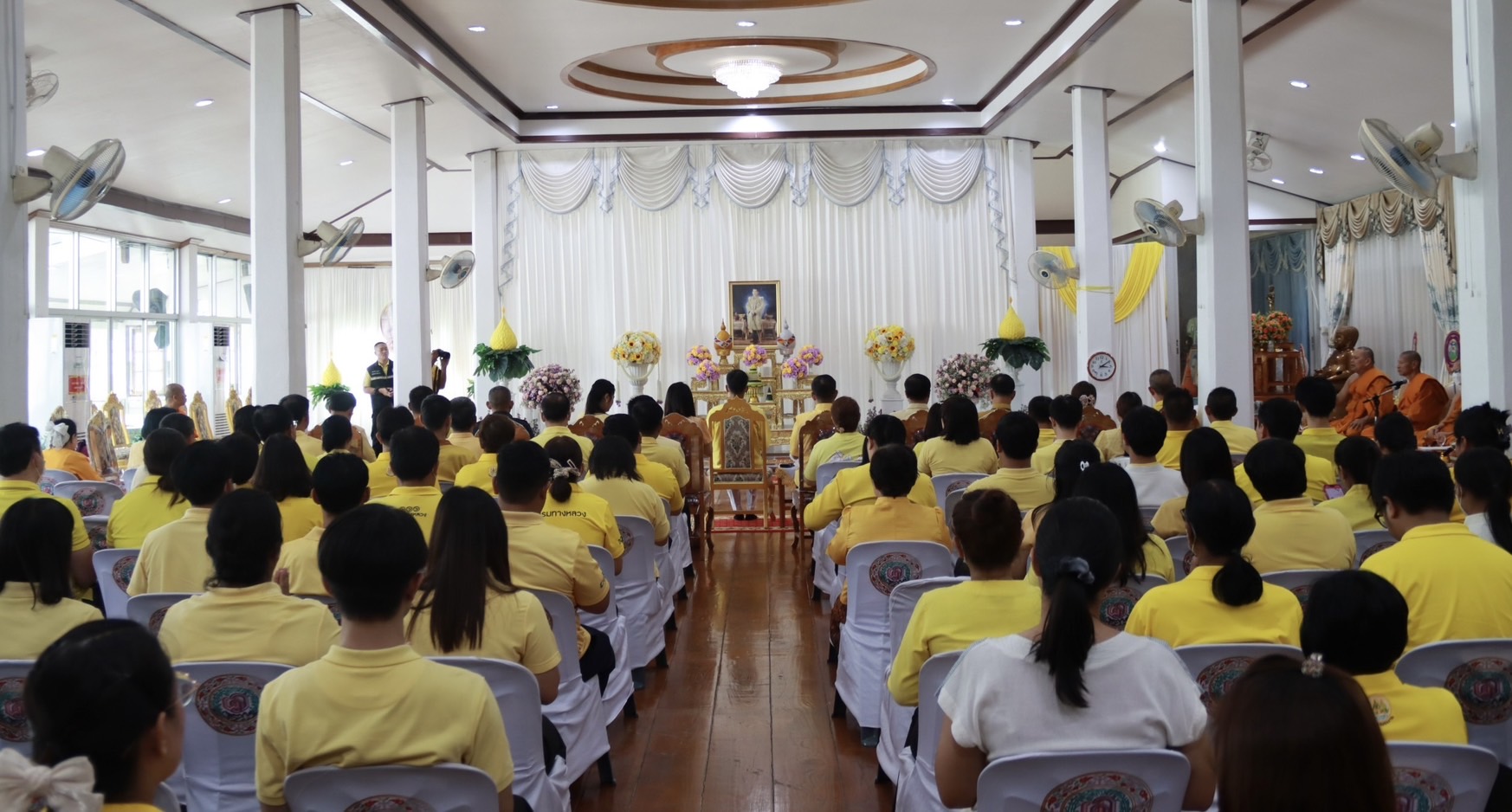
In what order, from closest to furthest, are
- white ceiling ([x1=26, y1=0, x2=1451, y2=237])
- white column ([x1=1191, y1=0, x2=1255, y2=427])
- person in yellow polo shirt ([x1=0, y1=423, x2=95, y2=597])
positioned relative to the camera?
person in yellow polo shirt ([x1=0, y1=423, x2=95, y2=597]) → white column ([x1=1191, y1=0, x2=1255, y2=427]) → white ceiling ([x1=26, y1=0, x2=1451, y2=237])

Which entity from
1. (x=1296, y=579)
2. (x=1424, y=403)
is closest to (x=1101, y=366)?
(x=1424, y=403)

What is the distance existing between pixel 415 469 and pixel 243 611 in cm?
155

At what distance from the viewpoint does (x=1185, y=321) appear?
18516 mm

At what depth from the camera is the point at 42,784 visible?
1.55 metres

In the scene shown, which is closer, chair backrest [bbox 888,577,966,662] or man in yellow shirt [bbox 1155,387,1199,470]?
chair backrest [bbox 888,577,966,662]

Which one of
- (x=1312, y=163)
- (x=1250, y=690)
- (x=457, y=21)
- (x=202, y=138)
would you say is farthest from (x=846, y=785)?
(x=1312, y=163)

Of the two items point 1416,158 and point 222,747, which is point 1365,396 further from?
point 222,747

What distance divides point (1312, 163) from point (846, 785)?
506 inches

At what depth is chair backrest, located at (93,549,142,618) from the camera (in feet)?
14.4

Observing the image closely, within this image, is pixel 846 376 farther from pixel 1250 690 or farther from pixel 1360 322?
pixel 1250 690

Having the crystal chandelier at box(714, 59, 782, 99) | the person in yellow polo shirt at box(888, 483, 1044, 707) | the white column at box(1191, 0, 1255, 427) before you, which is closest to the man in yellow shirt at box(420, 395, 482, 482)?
the person in yellow polo shirt at box(888, 483, 1044, 707)

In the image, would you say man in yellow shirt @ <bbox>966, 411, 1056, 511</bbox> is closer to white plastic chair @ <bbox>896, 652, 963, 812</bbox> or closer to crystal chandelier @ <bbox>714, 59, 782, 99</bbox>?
white plastic chair @ <bbox>896, 652, 963, 812</bbox>

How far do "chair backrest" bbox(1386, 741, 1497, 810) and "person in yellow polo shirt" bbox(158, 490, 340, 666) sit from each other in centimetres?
233

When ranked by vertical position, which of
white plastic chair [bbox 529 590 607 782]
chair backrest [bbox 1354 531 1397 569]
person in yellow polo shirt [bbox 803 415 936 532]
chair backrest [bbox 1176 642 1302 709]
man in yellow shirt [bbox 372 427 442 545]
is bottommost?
white plastic chair [bbox 529 590 607 782]
